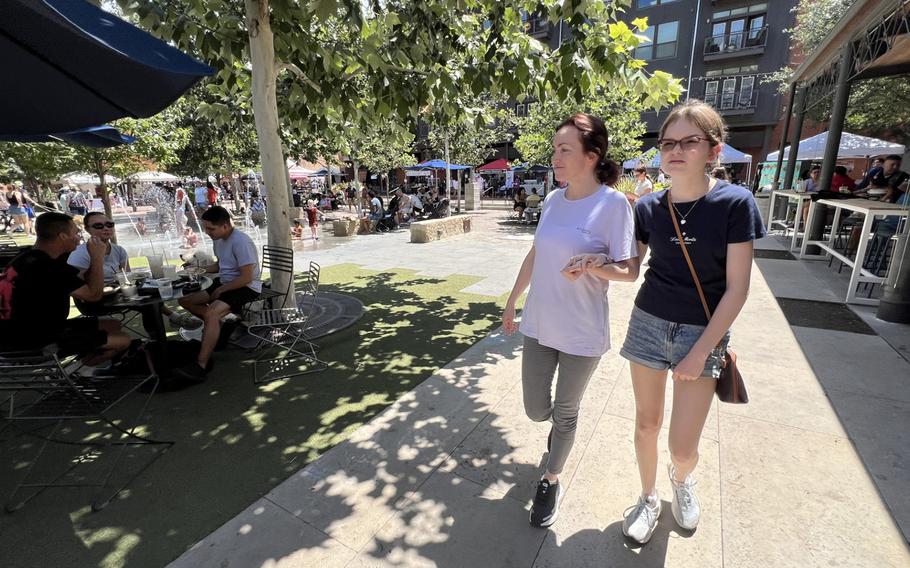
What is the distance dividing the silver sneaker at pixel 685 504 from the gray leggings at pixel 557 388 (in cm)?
58

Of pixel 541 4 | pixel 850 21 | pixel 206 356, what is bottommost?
pixel 206 356

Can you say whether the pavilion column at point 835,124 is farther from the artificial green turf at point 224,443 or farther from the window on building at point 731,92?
the window on building at point 731,92

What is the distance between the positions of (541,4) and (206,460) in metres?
5.10

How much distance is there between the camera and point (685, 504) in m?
2.22

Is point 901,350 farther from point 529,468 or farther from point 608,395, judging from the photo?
point 529,468

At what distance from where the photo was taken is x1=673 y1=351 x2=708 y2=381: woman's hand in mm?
1737

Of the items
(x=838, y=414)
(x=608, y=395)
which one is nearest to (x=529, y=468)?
(x=608, y=395)

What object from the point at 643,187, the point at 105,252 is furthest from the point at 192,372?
the point at 643,187

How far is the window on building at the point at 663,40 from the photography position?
2861 centimetres

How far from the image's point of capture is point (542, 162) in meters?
16.3

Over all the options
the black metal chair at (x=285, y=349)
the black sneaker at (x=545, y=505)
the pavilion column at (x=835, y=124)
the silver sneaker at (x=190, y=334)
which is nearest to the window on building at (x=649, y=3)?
the pavilion column at (x=835, y=124)

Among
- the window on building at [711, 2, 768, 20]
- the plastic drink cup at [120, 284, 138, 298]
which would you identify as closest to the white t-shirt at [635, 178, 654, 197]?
the plastic drink cup at [120, 284, 138, 298]

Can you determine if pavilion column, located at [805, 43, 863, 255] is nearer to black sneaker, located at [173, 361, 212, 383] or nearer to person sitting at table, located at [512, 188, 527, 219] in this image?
person sitting at table, located at [512, 188, 527, 219]

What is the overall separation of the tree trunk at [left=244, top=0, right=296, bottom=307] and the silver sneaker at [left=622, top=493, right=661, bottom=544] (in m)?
3.98
